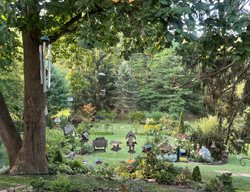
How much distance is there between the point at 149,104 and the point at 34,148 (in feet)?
70.6

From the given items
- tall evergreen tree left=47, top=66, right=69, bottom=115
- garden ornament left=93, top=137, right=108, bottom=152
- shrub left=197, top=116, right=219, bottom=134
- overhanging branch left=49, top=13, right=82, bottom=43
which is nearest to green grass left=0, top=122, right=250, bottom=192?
garden ornament left=93, top=137, right=108, bottom=152

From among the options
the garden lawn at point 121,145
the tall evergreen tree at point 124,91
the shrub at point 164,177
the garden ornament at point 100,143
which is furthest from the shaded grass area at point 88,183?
the tall evergreen tree at point 124,91

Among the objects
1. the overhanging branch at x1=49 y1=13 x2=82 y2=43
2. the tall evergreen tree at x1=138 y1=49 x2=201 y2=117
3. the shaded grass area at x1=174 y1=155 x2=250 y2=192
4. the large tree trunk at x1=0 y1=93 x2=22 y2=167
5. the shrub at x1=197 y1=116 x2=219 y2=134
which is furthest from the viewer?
the tall evergreen tree at x1=138 y1=49 x2=201 y2=117

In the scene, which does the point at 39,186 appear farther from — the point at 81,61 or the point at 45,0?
the point at 81,61

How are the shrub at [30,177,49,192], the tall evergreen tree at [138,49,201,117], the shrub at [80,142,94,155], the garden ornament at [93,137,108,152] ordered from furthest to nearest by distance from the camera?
1. the tall evergreen tree at [138,49,201,117]
2. the garden ornament at [93,137,108,152]
3. the shrub at [80,142,94,155]
4. the shrub at [30,177,49,192]

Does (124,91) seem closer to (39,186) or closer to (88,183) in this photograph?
(88,183)

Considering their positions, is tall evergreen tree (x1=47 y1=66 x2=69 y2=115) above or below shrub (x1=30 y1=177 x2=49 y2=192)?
above

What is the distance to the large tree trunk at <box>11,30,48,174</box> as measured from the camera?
18.9ft

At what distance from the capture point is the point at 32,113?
228 inches

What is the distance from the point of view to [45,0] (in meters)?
4.27

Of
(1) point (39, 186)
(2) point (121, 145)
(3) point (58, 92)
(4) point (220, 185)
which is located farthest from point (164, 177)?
(3) point (58, 92)

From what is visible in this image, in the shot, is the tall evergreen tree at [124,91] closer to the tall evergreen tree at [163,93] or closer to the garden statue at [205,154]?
the tall evergreen tree at [163,93]

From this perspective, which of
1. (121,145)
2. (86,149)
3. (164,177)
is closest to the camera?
(164,177)

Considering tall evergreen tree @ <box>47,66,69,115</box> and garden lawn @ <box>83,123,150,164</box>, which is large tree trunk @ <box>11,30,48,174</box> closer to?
garden lawn @ <box>83,123,150,164</box>
